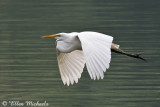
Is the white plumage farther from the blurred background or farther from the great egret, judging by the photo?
the blurred background

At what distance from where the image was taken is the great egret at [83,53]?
5070mm

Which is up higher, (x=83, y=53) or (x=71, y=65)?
(x=83, y=53)

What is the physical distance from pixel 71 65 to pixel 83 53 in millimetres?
786

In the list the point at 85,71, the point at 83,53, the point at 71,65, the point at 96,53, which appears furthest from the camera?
the point at 85,71

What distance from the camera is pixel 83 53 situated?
18.7 feet

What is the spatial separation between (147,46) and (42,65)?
1.70m

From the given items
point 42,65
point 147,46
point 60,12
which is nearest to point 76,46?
point 42,65

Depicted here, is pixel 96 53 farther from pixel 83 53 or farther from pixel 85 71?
pixel 85 71

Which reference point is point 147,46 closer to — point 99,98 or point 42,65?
point 42,65

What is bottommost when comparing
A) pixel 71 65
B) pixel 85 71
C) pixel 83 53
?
pixel 85 71

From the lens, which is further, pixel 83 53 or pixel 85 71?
pixel 85 71

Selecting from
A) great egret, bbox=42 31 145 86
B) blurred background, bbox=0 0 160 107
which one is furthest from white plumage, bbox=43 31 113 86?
blurred background, bbox=0 0 160 107

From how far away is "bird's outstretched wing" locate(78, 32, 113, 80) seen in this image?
198 inches

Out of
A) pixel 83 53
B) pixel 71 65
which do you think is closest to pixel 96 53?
pixel 83 53
